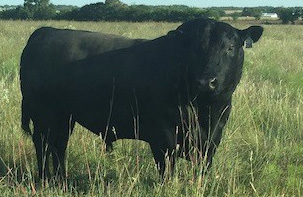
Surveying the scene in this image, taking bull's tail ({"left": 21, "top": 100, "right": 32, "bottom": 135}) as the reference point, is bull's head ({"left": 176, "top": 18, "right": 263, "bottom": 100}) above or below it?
above

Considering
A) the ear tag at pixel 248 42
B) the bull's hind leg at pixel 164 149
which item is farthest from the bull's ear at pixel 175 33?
the bull's hind leg at pixel 164 149

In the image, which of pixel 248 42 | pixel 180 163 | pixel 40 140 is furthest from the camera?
pixel 40 140

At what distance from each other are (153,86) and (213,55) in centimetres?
50

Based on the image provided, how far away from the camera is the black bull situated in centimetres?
306

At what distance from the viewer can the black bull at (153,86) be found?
3.06m

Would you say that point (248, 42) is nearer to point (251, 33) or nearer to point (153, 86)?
point (251, 33)

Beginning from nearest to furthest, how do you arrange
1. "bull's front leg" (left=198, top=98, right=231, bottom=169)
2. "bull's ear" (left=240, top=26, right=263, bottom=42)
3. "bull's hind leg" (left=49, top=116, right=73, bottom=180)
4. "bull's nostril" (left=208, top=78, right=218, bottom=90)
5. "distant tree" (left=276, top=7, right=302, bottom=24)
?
"bull's nostril" (left=208, top=78, right=218, bottom=90) → "bull's front leg" (left=198, top=98, right=231, bottom=169) → "bull's ear" (left=240, top=26, right=263, bottom=42) → "bull's hind leg" (left=49, top=116, right=73, bottom=180) → "distant tree" (left=276, top=7, right=302, bottom=24)

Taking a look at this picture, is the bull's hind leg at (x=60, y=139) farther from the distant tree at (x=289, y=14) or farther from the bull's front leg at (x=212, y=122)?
the distant tree at (x=289, y=14)

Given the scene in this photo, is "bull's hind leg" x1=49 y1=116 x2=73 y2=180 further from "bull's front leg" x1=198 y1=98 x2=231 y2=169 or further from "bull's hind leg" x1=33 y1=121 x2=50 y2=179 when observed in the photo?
"bull's front leg" x1=198 y1=98 x2=231 y2=169

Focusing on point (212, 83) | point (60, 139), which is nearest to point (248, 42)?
point (212, 83)

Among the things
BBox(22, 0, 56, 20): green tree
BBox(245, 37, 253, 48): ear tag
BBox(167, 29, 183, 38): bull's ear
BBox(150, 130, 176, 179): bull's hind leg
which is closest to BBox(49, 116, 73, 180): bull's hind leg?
BBox(150, 130, 176, 179): bull's hind leg

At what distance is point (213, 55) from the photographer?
2988mm

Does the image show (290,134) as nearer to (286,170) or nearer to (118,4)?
(286,170)

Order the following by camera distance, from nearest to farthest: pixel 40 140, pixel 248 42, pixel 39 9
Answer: pixel 248 42
pixel 40 140
pixel 39 9
